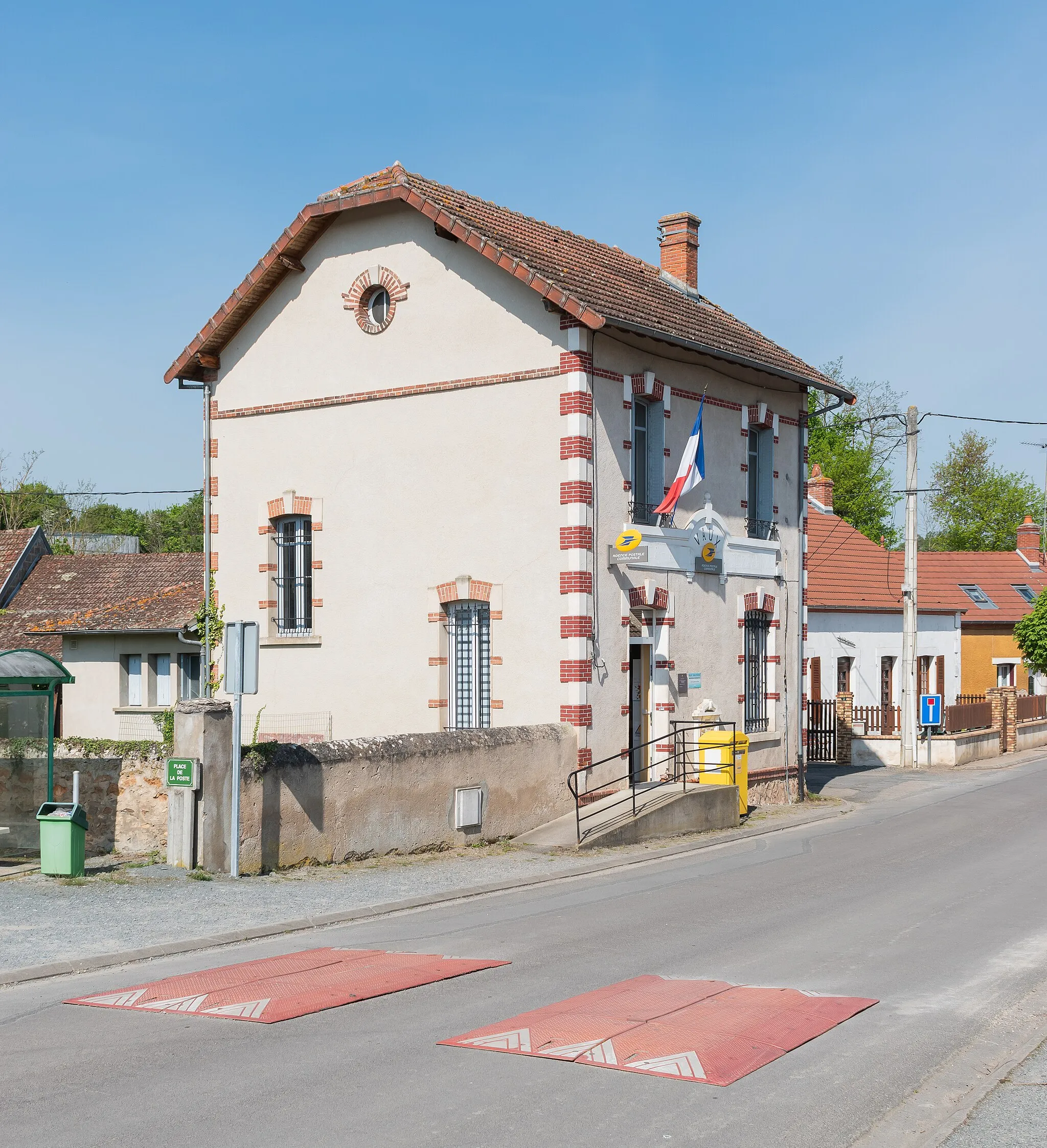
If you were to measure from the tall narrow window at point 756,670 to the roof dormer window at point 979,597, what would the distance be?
95.7ft

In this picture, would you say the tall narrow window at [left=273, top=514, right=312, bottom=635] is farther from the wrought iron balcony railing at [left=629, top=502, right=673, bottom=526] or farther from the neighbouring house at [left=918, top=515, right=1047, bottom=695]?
the neighbouring house at [left=918, top=515, right=1047, bottom=695]

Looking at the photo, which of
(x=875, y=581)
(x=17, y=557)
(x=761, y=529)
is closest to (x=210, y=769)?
(x=761, y=529)

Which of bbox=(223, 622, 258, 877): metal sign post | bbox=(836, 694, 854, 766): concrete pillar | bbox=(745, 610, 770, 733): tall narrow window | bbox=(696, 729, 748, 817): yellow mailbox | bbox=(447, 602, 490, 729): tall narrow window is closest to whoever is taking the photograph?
bbox=(223, 622, 258, 877): metal sign post

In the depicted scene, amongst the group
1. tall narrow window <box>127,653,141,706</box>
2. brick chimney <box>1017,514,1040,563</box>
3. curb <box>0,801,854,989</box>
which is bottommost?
curb <box>0,801,854,989</box>

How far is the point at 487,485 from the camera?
19.9m

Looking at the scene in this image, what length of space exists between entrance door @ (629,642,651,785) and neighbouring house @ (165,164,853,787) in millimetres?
50

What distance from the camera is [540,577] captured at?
1930 cm

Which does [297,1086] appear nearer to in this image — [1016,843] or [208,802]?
[208,802]

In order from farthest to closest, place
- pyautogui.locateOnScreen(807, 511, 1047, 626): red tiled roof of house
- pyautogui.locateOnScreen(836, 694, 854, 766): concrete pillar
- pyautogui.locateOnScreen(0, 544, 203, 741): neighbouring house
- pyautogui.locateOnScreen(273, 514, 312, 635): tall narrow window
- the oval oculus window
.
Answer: pyautogui.locateOnScreen(807, 511, 1047, 626): red tiled roof of house → pyautogui.locateOnScreen(836, 694, 854, 766): concrete pillar → pyautogui.locateOnScreen(0, 544, 203, 741): neighbouring house → pyautogui.locateOnScreen(273, 514, 312, 635): tall narrow window → the oval oculus window

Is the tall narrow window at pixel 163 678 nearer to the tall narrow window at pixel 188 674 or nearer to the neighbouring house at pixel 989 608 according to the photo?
the tall narrow window at pixel 188 674

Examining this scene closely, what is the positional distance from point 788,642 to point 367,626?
7893mm

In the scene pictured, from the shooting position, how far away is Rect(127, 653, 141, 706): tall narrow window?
32.2 metres

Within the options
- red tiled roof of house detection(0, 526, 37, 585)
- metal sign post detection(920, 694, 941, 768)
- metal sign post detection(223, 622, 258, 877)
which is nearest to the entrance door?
metal sign post detection(223, 622, 258, 877)

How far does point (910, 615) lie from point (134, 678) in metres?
18.4
